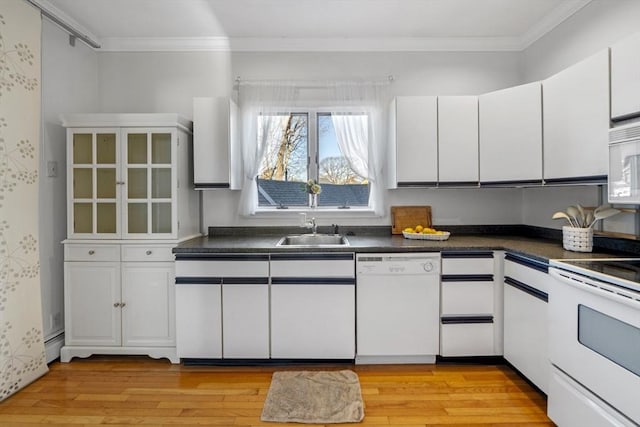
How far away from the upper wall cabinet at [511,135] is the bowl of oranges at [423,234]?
591 millimetres

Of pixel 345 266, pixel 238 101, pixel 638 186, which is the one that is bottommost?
pixel 345 266

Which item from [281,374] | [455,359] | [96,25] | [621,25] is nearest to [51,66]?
[96,25]

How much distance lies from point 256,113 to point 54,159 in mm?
1673

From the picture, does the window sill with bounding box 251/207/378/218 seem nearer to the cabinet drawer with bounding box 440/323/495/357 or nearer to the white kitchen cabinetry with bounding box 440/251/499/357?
the white kitchen cabinetry with bounding box 440/251/499/357

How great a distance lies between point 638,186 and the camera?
1791 mm

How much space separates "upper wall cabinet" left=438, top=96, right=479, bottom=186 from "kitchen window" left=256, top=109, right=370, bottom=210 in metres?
0.79

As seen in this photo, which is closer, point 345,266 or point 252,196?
point 345,266

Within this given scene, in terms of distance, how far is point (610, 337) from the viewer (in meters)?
1.59

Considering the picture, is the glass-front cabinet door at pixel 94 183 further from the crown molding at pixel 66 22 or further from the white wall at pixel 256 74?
the crown molding at pixel 66 22

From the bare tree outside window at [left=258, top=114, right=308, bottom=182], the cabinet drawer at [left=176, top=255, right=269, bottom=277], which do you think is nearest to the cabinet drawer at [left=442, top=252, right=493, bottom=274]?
the cabinet drawer at [left=176, top=255, right=269, bottom=277]

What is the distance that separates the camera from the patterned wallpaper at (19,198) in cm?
227

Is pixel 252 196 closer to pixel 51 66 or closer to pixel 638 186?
pixel 51 66

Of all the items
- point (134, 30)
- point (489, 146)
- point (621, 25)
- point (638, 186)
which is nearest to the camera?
point (638, 186)

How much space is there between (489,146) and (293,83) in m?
1.81
